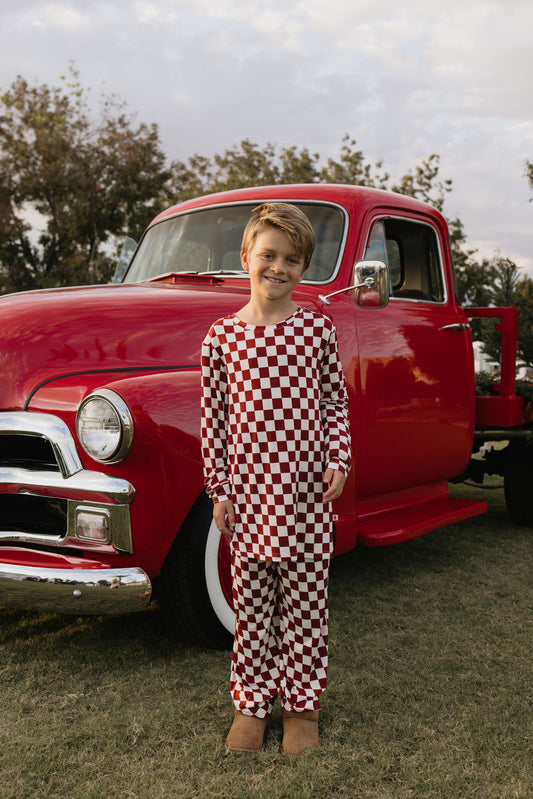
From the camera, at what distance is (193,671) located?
2.52 metres

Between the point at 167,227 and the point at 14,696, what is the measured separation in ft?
8.14

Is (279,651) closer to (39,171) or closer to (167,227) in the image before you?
(167,227)

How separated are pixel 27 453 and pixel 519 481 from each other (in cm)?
343

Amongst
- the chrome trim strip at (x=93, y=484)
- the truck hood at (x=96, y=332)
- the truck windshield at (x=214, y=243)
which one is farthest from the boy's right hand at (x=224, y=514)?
the truck windshield at (x=214, y=243)

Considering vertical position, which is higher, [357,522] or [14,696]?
[357,522]

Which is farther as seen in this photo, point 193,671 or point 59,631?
point 59,631

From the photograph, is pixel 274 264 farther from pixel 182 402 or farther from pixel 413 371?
pixel 413 371

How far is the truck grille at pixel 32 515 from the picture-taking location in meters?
2.43

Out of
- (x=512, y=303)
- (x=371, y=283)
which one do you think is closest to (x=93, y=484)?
(x=371, y=283)

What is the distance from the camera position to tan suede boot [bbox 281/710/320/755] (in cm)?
201

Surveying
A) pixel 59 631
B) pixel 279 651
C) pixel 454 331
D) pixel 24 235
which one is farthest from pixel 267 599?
pixel 24 235

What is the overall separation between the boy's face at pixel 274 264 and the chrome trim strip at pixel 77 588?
1.00 metres

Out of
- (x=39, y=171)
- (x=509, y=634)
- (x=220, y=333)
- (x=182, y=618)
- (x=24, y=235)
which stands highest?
(x=39, y=171)

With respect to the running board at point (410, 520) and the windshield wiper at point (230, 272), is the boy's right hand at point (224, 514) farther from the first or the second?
the windshield wiper at point (230, 272)
